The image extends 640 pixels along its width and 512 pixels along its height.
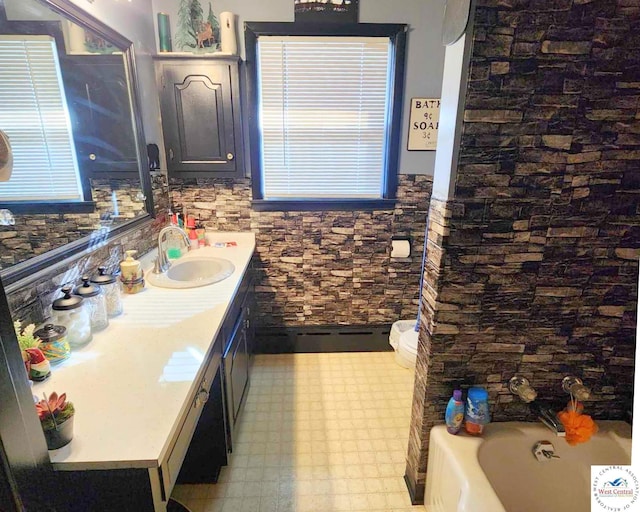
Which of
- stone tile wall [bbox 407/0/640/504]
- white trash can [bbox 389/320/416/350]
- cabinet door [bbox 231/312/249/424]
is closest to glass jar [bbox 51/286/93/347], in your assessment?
cabinet door [bbox 231/312/249/424]

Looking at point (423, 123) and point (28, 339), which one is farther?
point (423, 123)

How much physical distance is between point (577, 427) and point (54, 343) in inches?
74.8

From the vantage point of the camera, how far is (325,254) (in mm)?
2621

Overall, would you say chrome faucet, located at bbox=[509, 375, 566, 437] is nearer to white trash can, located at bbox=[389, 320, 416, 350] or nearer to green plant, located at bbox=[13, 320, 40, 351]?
white trash can, located at bbox=[389, 320, 416, 350]

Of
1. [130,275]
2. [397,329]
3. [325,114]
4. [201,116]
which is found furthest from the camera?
[397,329]

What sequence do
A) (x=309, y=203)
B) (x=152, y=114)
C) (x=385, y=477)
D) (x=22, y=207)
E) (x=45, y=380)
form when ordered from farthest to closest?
(x=309, y=203) < (x=152, y=114) < (x=385, y=477) < (x=22, y=207) < (x=45, y=380)

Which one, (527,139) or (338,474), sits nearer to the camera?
(527,139)

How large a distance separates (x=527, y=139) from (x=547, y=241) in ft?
1.23

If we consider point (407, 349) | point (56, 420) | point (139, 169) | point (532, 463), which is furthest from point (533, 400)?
point (139, 169)

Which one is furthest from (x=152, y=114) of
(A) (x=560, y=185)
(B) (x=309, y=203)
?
(A) (x=560, y=185)

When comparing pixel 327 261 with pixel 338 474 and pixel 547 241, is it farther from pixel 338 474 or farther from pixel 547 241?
pixel 547 241

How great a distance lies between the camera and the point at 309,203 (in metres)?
2.52

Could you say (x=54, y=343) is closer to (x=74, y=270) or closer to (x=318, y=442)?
(x=74, y=270)

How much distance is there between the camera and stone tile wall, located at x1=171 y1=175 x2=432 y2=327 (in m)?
2.53
